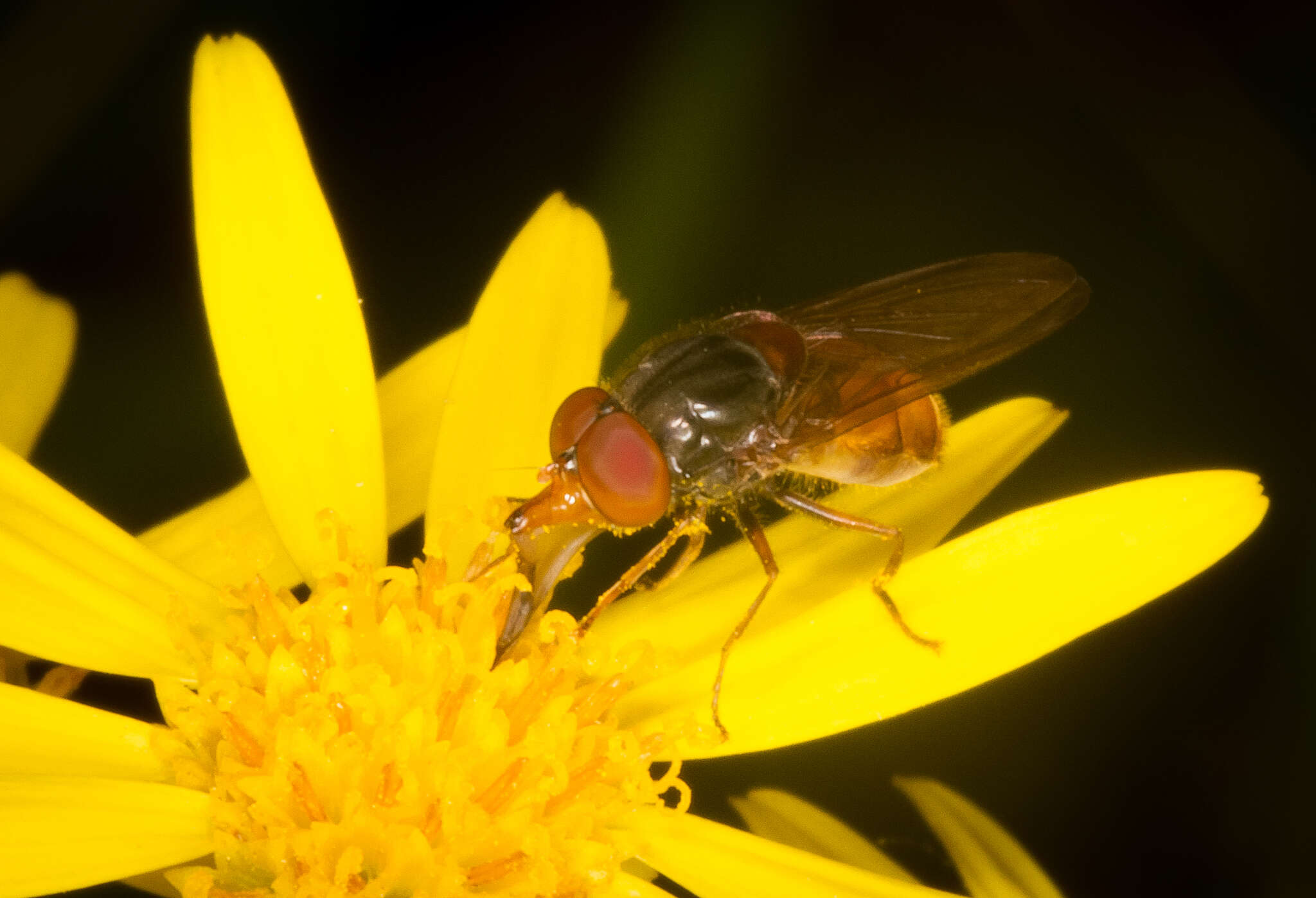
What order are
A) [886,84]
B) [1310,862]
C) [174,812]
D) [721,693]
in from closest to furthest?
[174,812] < [721,693] < [1310,862] < [886,84]

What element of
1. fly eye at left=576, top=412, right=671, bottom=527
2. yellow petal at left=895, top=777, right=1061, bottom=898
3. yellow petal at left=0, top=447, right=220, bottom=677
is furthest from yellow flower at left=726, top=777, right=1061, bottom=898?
yellow petal at left=0, top=447, right=220, bottom=677

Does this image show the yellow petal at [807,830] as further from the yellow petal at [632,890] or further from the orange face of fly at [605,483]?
the orange face of fly at [605,483]

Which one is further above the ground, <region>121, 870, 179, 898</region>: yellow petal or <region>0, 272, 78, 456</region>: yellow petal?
<region>0, 272, 78, 456</region>: yellow petal

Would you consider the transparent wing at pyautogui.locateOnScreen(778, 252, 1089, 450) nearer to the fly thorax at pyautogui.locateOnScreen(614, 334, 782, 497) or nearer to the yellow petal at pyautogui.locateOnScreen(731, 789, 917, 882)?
the fly thorax at pyautogui.locateOnScreen(614, 334, 782, 497)

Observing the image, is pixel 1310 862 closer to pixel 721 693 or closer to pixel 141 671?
pixel 721 693

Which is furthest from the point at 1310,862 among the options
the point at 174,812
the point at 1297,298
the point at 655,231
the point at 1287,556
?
the point at 174,812

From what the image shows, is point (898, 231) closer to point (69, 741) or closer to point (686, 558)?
point (686, 558)
